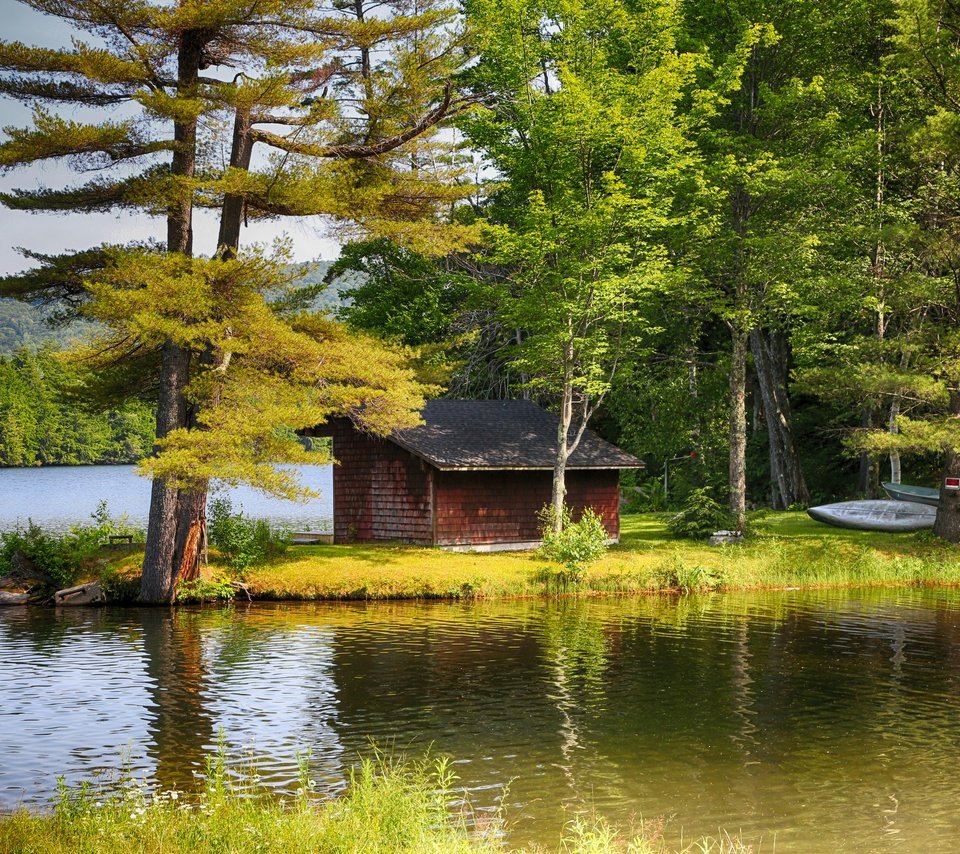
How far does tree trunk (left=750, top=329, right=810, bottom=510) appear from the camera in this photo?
43.4 m

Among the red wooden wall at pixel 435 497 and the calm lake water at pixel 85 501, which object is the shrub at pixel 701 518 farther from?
the calm lake water at pixel 85 501

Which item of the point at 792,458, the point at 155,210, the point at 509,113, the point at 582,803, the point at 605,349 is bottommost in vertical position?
the point at 582,803

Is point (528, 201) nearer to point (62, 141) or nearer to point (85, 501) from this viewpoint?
point (62, 141)

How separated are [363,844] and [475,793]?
3.30 m

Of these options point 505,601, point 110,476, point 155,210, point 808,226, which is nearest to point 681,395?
point 808,226

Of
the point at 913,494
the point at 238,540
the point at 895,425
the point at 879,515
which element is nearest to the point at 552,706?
the point at 238,540

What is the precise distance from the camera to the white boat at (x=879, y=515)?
35.2m

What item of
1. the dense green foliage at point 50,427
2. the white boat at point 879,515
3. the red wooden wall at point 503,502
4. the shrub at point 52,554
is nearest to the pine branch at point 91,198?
the shrub at point 52,554

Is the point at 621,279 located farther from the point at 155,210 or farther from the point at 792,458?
the point at 792,458

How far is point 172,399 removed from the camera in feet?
89.7

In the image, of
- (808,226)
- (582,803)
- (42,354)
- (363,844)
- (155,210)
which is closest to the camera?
(363,844)

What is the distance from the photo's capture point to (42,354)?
386 feet

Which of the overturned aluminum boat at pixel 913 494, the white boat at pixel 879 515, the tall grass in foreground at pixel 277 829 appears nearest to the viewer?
the tall grass in foreground at pixel 277 829

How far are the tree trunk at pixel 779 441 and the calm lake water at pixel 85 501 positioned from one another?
723 inches
